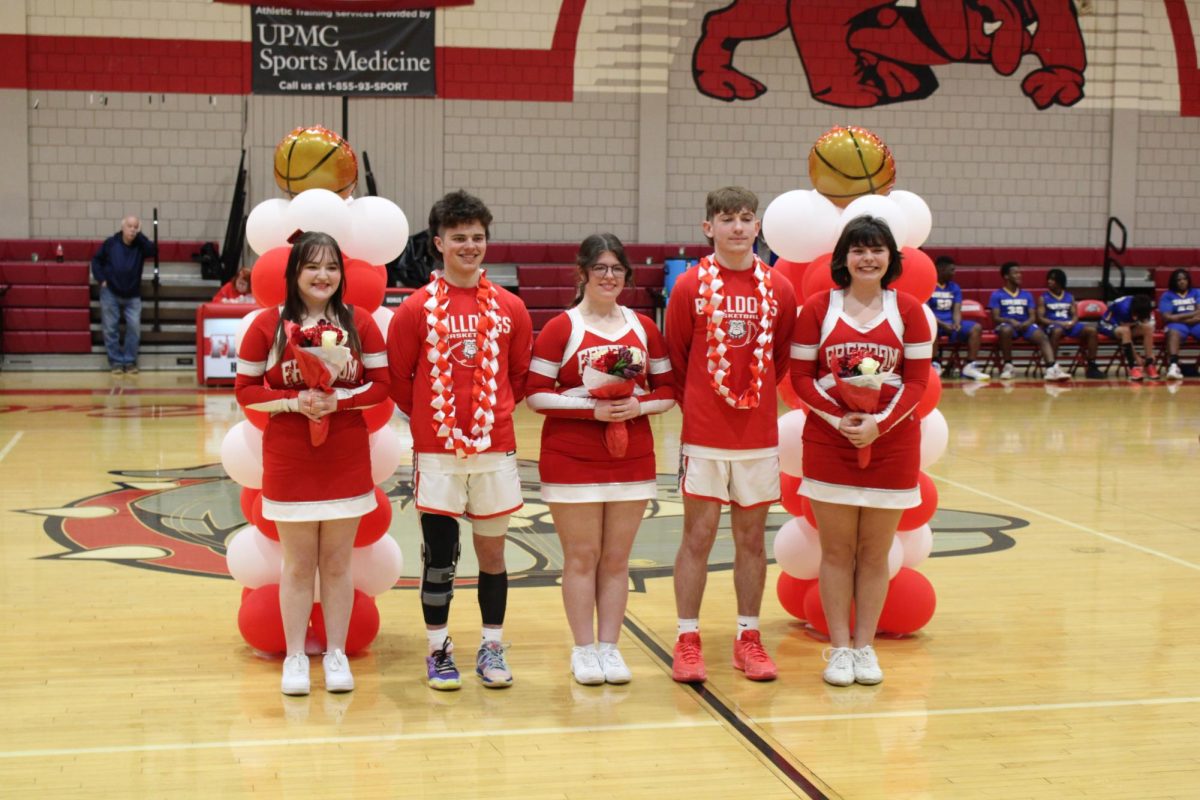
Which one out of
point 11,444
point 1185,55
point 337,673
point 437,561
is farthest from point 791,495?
point 1185,55

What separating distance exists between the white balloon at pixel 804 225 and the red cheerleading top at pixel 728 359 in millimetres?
384

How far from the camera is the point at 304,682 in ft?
13.5

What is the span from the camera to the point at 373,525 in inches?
177

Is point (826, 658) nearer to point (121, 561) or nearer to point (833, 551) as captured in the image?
point (833, 551)

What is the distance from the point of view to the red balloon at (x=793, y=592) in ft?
16.0

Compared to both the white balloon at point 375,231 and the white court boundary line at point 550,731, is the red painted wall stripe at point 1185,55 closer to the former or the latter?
the white court boundary line at point 550,731

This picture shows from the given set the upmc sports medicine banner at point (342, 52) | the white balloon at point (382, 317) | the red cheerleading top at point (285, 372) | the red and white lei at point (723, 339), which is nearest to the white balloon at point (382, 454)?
the white balloon at point (382, 317)

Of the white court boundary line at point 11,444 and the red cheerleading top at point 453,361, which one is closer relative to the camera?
the red cheerleading top at point 453,361

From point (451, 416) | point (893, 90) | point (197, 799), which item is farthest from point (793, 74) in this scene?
point (197, 799)

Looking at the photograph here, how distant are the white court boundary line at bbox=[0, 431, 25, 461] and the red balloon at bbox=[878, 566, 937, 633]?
19.8 ft

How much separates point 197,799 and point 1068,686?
265 cm

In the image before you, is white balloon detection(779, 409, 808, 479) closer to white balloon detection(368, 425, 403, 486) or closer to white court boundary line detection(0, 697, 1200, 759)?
white court boundary line detection(0, 697, 1200, 759)

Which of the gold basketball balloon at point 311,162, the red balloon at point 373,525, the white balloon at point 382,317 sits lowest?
the red balloon at point 373,525

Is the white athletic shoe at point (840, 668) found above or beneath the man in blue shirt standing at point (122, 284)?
beneath
